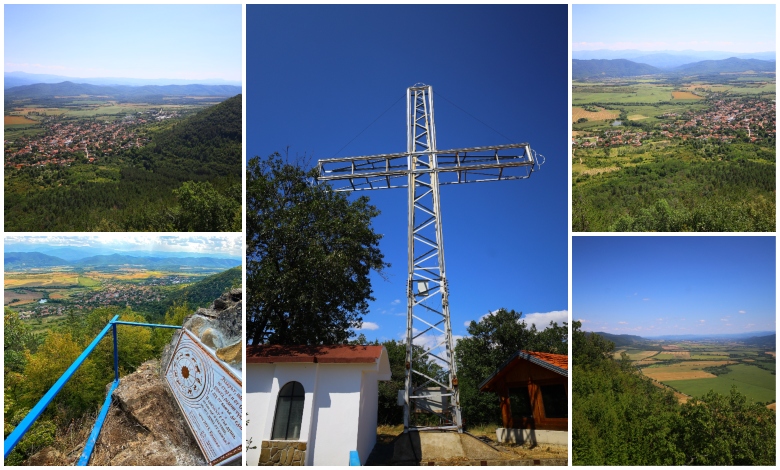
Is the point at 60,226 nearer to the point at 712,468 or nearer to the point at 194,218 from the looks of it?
the point at 194,218

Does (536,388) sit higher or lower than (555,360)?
lower

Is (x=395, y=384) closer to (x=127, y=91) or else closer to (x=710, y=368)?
(x=710, y=368)

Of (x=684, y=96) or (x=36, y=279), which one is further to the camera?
(x=684, y=96)

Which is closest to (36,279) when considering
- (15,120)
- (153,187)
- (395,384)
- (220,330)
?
(153,187)

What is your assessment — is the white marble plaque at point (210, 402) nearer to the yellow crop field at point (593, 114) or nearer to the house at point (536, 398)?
the house at point (536, 398)

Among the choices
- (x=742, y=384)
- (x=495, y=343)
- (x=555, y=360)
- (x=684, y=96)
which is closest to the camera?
(x=742, y=384)

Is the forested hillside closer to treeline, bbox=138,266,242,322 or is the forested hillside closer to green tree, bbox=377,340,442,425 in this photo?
treeline, bbox=138,266,242,322

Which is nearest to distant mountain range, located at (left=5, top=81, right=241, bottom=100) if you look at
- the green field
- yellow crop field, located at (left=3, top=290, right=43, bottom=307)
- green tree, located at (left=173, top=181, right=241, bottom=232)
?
green tree, located at (left=173, top=181, right=241, bottom=232)
